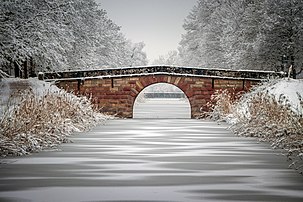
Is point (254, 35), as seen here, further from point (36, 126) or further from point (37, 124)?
point (36, 126)

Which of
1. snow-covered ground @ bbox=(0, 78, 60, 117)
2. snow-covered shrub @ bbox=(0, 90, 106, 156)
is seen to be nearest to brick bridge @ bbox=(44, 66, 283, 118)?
snow-covered ground @ bbox=(0, 78, 60, 117)

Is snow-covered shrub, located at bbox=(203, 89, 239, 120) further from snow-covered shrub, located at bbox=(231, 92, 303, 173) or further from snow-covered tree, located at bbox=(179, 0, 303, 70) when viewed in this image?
snow-covered shrub, located at bbox=(231, 92, 303, 173)

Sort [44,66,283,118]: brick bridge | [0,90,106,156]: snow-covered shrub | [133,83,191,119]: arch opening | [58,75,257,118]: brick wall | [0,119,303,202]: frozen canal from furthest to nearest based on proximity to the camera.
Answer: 1. [133,83,191,119]: arch opening
2. [58,75,257,118]: brick wall
3. [44,66,283,118]: brick bridge
4. [0,90,106,156]: snow-covered shrub
5. [0,119,303,202]: frozen canal

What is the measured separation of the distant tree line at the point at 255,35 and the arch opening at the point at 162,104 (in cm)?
474

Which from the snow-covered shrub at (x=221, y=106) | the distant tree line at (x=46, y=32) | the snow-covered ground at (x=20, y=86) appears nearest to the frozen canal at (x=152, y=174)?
the distant tree line at (x=46, y=32)

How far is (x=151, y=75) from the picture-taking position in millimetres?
28375

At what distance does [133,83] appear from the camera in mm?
28266

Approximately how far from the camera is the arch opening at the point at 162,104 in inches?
1280

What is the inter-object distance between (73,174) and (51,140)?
4.87 meters

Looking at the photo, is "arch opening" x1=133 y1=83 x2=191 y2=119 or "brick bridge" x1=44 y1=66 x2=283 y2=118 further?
"arch opening" x1=133 y1=83 x2=191 y2=119

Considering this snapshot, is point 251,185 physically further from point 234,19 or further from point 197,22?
point 197,22

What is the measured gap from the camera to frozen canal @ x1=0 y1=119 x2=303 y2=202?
7.05 meters

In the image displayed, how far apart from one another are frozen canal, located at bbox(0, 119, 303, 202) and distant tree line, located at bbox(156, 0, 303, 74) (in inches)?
723

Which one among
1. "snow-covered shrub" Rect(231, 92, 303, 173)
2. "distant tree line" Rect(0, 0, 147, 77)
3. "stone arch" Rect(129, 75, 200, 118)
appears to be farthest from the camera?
"stone arch" Rect(129, 75, 200, 118)
